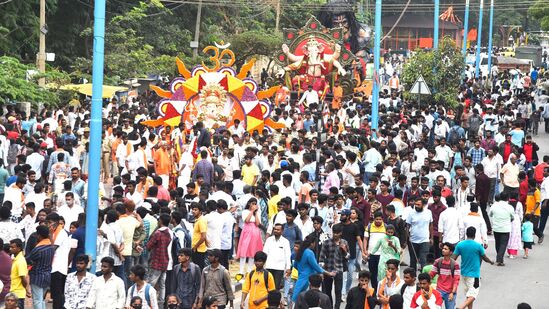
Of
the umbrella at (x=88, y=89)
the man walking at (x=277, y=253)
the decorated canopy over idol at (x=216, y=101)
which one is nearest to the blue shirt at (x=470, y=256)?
the man walking at (x=277, y=253)

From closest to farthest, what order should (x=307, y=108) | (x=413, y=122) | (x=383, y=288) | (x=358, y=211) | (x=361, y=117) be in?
(x=383, y=288)
(x=358, y=211)
(x=413, y=122)
(x=361, y=117)
(x=307, y=108)

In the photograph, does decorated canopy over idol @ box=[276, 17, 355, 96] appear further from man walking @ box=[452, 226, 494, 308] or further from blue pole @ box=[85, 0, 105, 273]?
blue pole @ box=[85, 0, 105, 273]

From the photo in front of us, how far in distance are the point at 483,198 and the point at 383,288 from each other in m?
8.84

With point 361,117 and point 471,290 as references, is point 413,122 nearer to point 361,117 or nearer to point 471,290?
point 361,117

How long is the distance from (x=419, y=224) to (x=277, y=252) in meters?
3.27

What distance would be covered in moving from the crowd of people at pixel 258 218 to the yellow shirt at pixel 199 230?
2 cm

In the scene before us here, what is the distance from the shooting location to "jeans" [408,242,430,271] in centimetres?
1872

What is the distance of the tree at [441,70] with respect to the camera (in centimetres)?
3791

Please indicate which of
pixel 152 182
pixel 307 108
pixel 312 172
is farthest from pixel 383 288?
pixel 307 108

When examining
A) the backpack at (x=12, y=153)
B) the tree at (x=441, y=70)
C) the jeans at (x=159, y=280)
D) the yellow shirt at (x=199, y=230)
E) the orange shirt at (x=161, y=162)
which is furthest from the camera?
the tree at (x=441, y=70)

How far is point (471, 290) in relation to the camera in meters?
16.5

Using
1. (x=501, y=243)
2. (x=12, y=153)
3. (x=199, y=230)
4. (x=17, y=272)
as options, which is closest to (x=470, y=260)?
(x=199, y=230)

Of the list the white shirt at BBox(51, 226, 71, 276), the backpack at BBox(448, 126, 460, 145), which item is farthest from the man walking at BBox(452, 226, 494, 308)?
the backpack at BBox(448, 126, 460, 145)

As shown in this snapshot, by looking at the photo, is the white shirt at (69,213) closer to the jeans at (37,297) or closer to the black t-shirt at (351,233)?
the jeans at (37,297)
